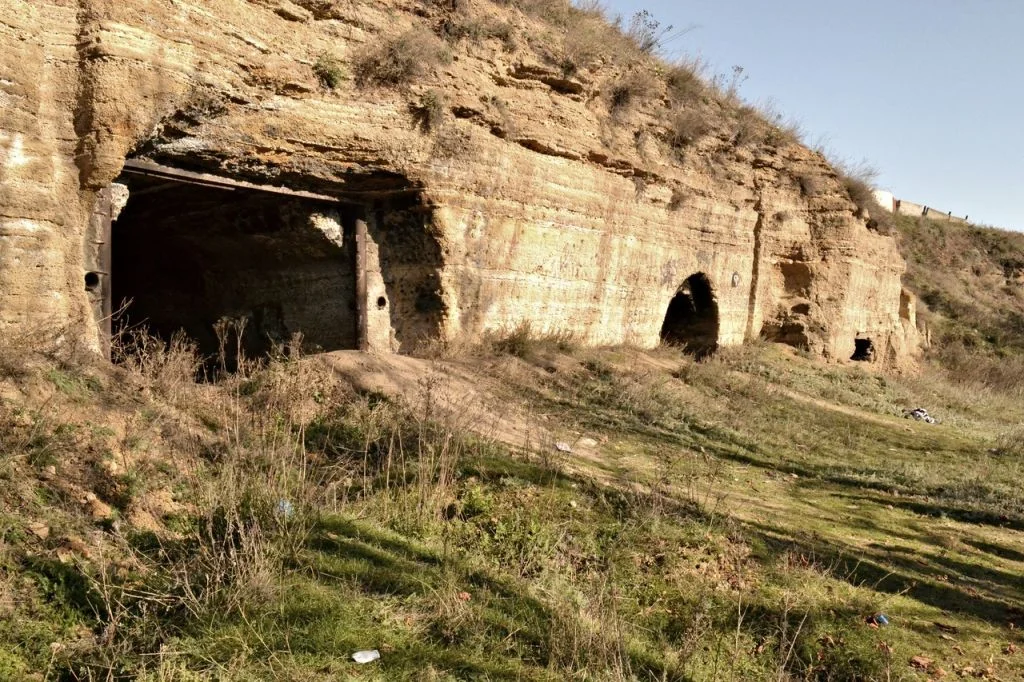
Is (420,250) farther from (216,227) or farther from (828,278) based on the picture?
(828,278)

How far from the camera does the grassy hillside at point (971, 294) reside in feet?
73.9

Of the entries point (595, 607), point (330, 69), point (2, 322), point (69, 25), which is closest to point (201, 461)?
point (2, 322)

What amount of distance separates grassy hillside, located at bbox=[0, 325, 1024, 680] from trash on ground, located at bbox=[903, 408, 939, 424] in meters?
5.65

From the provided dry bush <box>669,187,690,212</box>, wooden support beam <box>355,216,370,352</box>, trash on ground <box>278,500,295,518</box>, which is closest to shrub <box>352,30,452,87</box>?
wooden support beam <box>355,216,370,352</box>

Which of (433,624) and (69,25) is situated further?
(69,25)

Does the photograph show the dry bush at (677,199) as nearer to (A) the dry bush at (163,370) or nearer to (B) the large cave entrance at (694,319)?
(B) the large cave entrance at (694,319)

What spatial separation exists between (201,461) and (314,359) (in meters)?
2.40

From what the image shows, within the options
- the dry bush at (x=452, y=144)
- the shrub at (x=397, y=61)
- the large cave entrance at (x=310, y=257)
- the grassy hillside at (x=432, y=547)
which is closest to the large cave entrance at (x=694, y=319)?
the dry bush at (x=452, y=144)

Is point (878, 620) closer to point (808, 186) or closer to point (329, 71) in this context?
point (329, 71)

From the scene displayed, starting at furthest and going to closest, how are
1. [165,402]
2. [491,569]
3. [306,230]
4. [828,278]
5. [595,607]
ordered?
[828,278]
[306,230]
[165,402]
[491,569]
[595,607]

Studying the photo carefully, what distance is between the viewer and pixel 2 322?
557cm

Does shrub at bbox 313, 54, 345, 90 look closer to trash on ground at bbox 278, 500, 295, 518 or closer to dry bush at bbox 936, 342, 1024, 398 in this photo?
trash on ground at bbox 278, 500, 295, 518

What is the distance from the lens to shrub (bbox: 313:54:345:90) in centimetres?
753

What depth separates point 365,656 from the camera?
3.28 meters
